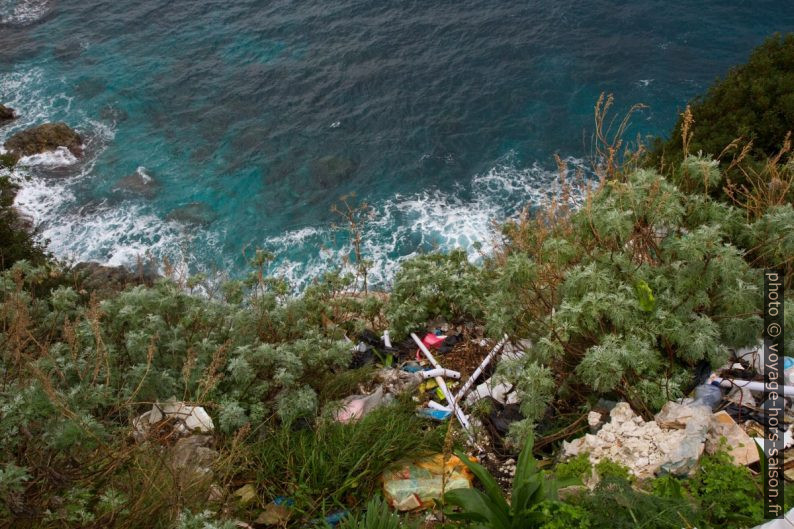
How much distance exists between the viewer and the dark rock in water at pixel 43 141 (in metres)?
17.9

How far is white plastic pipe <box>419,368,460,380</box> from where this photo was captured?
6.18 metres

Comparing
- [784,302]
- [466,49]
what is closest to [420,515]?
[784,302]

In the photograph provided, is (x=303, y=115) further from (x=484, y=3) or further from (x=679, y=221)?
(x=679, y=221)

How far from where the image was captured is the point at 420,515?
4688mm

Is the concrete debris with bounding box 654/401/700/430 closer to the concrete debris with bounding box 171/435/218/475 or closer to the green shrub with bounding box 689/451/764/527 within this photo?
the green shrub with bounding box 689/451/764/527

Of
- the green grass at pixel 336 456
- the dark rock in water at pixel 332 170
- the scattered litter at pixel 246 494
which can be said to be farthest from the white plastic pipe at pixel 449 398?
the dark rock in water at pixel 332 170

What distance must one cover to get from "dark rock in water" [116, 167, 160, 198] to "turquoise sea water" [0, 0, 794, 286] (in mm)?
61

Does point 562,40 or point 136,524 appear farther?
point 562,40

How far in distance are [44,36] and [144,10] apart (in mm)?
3909

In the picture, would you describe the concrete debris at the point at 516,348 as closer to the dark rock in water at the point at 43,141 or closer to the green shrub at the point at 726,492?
the green shrub at the point at 726,492

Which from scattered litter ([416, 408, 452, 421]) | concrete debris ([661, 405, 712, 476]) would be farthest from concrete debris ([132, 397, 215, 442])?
concrete debris ([661, 405, 712, 476])

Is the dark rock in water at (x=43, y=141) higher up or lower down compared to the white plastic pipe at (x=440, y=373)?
lower down

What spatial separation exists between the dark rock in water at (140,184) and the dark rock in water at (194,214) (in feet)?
3.87

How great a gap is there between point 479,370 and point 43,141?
1725 centimetres
